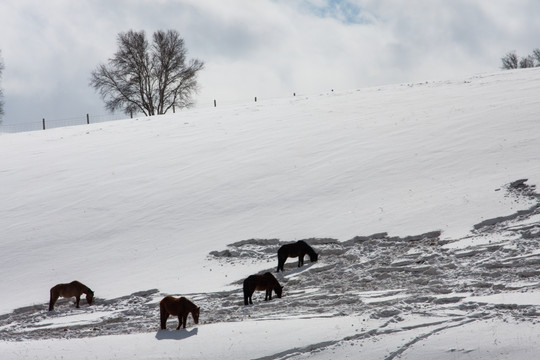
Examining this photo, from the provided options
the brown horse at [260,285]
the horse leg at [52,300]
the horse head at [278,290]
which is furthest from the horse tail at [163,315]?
the horse leg at [52,300]

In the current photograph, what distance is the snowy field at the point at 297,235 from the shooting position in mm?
9141

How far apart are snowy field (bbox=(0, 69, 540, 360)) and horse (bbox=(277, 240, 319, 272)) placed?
0.23 metres

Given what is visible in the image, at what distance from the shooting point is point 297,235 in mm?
15266

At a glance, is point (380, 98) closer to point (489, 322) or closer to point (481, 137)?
point (481, 137)

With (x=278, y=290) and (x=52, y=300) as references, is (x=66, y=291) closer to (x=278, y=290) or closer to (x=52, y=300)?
(x=52, y=300)

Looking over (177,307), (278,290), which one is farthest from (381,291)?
(177,307)

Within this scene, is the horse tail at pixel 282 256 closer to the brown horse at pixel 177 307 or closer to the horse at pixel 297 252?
the horse at pixel 297 252

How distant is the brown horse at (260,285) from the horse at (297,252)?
1.63 meters

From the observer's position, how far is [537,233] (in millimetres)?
12383

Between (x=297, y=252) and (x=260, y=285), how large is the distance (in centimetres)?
217

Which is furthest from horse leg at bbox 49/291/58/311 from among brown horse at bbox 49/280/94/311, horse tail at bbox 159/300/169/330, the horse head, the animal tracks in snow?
the horse head

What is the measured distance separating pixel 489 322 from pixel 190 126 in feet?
84.0

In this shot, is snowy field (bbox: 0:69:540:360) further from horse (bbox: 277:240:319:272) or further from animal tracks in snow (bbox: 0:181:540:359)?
horse (bbox: 277:240:319:272)

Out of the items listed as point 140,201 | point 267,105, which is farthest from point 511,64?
point 140,201
